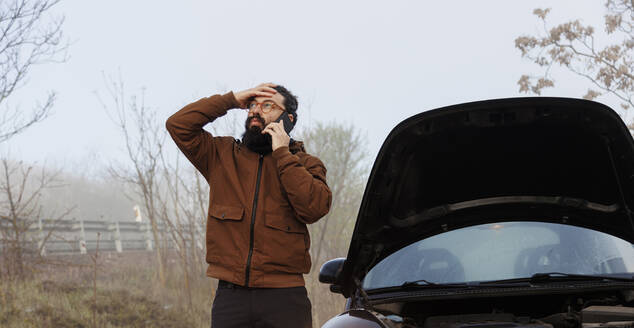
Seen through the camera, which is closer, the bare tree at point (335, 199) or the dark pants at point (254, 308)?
the dark pants at point (254, 308)

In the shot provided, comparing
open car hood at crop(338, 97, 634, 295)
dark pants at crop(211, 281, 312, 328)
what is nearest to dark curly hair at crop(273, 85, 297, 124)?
open car hood at crop(338, 97, 634, 295)

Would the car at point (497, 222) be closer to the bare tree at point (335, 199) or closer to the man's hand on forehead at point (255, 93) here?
the man's hand on forehead at point (255, 93)

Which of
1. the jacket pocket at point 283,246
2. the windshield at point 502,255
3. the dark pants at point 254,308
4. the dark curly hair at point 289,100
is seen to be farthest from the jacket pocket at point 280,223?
the dark curly hair at point 289,100

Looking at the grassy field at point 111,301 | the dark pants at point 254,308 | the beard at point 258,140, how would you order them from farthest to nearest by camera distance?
the grassy field at point 111,301
the beard at point 258,140
the dark pants at point 254,308

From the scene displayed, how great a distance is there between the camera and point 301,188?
3.02m

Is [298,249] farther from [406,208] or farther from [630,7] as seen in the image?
[630,7]

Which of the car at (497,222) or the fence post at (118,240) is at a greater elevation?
the fence post at (118,240)

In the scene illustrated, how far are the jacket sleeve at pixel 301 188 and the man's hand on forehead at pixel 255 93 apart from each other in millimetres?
408

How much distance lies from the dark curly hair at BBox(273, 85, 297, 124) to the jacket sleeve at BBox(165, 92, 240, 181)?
273 millimetres

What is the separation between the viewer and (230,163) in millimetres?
3299

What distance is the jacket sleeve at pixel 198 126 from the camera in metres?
3.33

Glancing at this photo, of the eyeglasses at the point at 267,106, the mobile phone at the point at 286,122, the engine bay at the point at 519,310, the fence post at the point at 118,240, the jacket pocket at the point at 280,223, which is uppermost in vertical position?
the fence post at the point at 118,240

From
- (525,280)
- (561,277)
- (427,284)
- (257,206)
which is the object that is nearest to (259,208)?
(257,206)

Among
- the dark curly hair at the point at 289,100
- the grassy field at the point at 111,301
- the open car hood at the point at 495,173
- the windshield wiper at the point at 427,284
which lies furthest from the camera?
the grassy field at the point at 111,301
